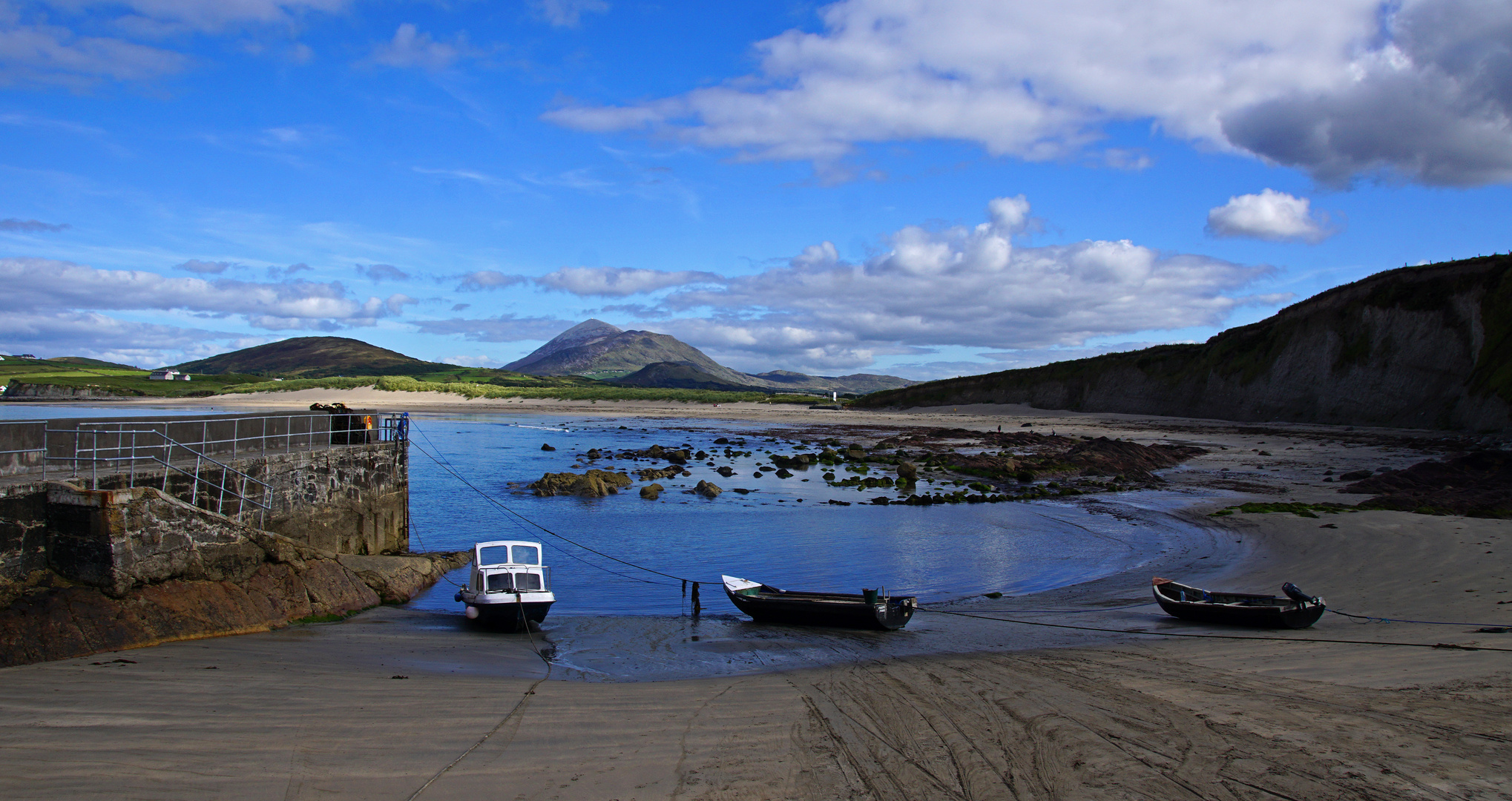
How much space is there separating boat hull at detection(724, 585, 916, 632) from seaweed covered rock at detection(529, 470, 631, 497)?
18271 millimetres

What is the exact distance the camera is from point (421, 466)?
4134 cm

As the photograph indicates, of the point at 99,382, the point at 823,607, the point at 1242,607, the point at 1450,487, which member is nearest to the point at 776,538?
the point at 823,607

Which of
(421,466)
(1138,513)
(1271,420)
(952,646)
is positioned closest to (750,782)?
(952,646)

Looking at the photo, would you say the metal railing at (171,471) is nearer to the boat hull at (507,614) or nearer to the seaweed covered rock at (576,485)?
the boat hull at (507,614)

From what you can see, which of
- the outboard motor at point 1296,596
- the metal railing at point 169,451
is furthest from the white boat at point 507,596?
the outboard motor at point 1296,596

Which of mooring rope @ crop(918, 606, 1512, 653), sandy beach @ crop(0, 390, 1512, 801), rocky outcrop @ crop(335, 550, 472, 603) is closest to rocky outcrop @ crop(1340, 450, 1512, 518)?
sandy beach @ crop(0, 390, 1512, 801)

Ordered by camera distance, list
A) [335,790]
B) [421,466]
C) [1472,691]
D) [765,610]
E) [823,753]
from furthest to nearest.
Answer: [421,466], [765,610], [1472,691], [823,753], [335,790]

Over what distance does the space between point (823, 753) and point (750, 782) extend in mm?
1115

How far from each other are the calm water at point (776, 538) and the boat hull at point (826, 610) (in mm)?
1685

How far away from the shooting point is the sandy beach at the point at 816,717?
22.0 ft

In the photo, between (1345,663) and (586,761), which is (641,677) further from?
(1345,663)

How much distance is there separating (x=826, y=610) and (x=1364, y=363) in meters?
55.5

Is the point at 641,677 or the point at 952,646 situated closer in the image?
the point at 641,677

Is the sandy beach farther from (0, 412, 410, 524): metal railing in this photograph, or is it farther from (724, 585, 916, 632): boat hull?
(0, 412, 410, 524): metal railing
